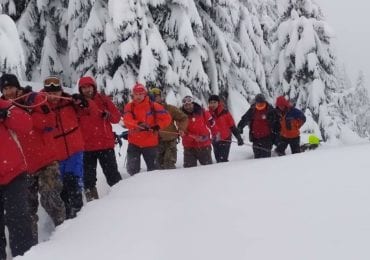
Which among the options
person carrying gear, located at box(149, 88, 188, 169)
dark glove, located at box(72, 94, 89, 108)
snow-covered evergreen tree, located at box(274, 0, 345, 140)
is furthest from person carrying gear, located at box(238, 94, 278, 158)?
snow-covered evergreen tree, located at box(274, 0, 345, 140)

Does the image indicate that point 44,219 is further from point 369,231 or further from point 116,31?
point 116,31

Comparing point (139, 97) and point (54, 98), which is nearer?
point (54, 98)

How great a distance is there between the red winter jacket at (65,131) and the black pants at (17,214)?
1061mm

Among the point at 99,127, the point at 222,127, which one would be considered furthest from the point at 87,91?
the point at 222,127

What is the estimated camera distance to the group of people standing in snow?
4996 mm

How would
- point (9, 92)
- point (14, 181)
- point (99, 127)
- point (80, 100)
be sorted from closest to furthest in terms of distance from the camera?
1. point (14, 181)
2. point (9, 92)
3. point (80, 100)
4. point (99, 127)

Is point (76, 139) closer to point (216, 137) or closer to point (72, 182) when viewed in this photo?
point (72, 182)

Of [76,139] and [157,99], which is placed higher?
[157,99]

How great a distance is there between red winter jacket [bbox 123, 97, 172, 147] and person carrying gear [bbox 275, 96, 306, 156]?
340 cm

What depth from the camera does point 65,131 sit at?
611 cm

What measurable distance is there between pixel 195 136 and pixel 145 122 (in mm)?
1696

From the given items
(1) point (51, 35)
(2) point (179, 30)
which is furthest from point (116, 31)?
(1) point (51, 35)

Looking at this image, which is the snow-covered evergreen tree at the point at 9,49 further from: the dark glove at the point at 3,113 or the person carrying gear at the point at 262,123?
the person carrying gear at the point at 262,123

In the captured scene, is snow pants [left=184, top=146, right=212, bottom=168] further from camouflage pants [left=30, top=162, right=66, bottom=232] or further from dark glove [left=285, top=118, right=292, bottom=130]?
camouflage pants [left=30, top=162, right=66, bottom=232]
